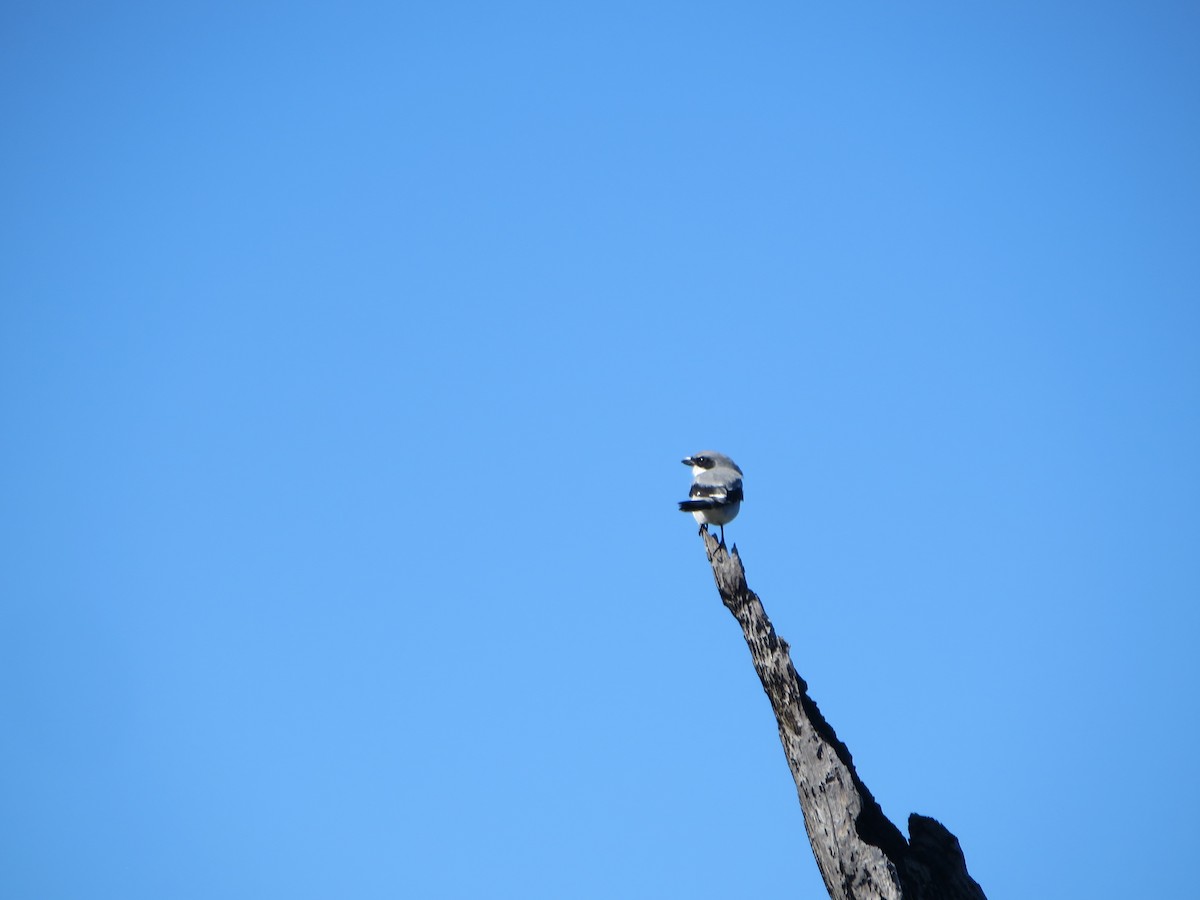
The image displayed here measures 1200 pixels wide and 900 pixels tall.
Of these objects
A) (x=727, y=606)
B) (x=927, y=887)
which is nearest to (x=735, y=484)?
(x=727, y=606)

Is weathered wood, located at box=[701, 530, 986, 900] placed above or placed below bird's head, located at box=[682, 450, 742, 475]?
below

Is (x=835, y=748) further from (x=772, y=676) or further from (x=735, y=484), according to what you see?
(x=735, y=484)

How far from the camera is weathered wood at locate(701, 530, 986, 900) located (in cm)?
1038

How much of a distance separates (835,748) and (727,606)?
175 cm

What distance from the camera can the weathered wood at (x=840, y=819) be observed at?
10.4m

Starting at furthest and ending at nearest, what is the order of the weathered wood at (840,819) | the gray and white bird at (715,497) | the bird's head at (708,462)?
the bird's head at (708,462), the gray and white bird at (715,497), the weathered wood at (840,819)

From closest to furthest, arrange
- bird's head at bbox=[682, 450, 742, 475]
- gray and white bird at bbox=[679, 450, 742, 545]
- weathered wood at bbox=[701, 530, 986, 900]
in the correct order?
weathered wood at bbox=[701, 530, 986, 900] → gray and white bird at bbox=[679, 450, 742, 545] → bird's head at bbox=[682, 450, 742, 475]

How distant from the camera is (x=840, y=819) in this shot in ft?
34.7

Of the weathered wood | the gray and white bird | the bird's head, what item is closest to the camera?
the weathered wood

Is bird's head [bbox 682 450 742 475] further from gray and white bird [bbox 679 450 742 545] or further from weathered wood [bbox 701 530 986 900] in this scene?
weathered wood [bbox 701 530 986 900]

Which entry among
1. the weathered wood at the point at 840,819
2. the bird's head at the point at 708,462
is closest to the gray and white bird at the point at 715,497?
the bird's head at the point at 708,462

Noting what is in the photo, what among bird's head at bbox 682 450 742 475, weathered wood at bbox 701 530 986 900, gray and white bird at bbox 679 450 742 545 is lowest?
weathered wood at bbox 701 530 986 900

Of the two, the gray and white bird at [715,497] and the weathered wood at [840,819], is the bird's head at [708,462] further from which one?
the weathered wood at [840,819]

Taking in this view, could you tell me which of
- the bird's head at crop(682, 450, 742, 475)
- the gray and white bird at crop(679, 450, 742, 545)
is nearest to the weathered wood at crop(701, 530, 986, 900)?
the gray and white bird at crop(679, 450, 742, 545)
